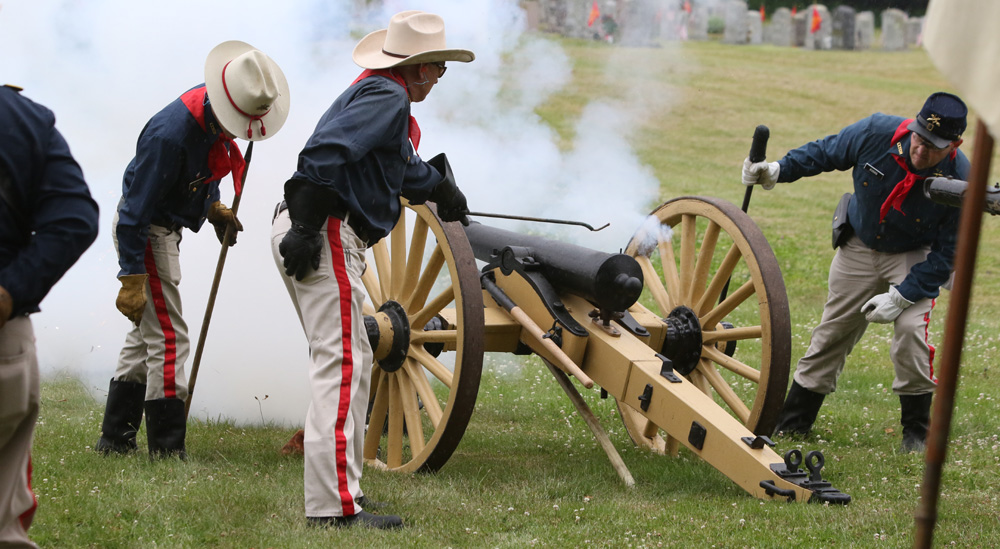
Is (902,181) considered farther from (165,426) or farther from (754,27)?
(754,27)

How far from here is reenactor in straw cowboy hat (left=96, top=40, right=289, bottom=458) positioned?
14.3ft

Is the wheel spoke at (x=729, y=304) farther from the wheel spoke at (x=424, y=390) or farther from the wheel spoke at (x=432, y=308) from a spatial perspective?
the wheel spoke at (x=424, y=390)

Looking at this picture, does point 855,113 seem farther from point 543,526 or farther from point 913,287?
point 543,526

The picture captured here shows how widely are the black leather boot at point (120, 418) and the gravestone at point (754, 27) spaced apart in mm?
22418

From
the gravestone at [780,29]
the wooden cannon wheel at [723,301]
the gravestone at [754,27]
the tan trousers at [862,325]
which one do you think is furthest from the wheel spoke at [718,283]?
the gravestone at [780,29]

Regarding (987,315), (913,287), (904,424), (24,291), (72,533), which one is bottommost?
(987,315)

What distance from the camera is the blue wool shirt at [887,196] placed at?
512 cm

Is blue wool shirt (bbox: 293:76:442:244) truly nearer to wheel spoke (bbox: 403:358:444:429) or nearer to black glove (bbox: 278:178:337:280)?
black glove (bbox: 278:178:337:280)

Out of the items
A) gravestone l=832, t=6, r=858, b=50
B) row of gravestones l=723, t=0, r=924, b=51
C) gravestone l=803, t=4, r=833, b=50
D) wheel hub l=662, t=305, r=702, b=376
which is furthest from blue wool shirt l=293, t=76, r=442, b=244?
gravestone l=832, t=6, r=858, b=50

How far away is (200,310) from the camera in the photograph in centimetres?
633

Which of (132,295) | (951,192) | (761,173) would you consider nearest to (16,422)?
(132,295)

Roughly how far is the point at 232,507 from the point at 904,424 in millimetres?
3327

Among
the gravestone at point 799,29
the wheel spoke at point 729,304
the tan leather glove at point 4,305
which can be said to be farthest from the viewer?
the gravestone at point 799,29

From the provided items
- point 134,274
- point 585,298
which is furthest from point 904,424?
point 134,274
